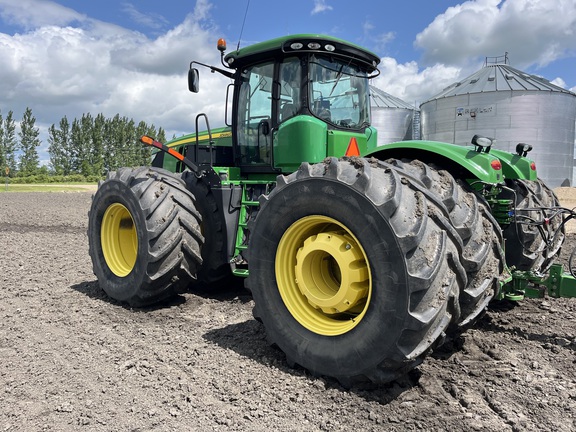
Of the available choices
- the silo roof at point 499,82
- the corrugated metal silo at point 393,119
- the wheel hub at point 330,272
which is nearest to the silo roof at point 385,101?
the corrugated metal silo at point 393,119

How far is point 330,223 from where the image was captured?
3.25 metres

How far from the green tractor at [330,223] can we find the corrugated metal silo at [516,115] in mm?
18084

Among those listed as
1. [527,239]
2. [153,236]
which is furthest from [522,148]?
[153,236]

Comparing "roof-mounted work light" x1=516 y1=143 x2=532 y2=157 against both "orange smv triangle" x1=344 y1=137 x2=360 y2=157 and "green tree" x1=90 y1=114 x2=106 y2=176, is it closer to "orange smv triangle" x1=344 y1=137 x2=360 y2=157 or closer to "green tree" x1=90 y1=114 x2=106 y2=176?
"orange smv triangle" x1=344 y1=137 x2=360 y2=157

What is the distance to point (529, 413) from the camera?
2660 millimetres

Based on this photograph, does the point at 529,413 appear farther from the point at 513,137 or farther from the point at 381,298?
→ the point at 513,137

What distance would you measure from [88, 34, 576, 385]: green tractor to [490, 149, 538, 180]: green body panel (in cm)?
2

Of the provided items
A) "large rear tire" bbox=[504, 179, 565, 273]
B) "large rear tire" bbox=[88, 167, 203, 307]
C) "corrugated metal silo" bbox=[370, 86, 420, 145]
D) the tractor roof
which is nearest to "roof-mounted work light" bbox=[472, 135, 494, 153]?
"large rear tire" bbox=[504, 179, 565, 273]

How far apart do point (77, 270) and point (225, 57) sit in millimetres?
3466

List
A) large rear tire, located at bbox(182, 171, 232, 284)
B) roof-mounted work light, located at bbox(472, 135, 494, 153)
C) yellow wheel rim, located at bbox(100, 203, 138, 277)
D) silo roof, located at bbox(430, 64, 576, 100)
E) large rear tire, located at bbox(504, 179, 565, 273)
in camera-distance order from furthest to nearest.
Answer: silo roof, located at bbox(430, 64, 576, 100)
yellow wheel rim, located at bbox(100, 203, 138, 277)
large rear tire, located at bbox(182, 171, 232, 284)
large rear tire, located at bbox(504, 179, 565, 273)
roof-mounted work light, located at bbox(472, 135, 494, 153)

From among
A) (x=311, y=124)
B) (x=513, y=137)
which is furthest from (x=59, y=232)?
(x=513, y=137)

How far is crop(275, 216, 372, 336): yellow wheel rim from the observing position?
298 cm

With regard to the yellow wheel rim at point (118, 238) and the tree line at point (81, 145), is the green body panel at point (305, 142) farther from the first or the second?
the tree line at point (81, 145)

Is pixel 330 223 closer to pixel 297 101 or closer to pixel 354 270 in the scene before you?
pixel 354 270
